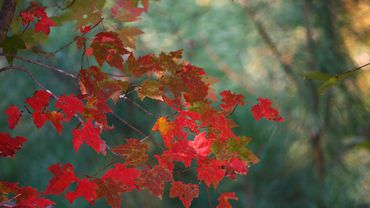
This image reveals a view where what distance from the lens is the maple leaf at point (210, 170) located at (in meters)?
1.30

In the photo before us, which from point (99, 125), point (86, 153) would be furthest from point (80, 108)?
point (86, 153)

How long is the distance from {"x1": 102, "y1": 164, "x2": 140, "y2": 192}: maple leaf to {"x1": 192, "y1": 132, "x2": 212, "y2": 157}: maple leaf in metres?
0.16

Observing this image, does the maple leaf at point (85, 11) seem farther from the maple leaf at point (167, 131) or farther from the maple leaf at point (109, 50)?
the maple leaf at point (167, 131)

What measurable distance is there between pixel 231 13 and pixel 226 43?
0.11 metres

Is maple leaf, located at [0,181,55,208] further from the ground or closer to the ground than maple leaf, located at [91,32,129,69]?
closer to the ground

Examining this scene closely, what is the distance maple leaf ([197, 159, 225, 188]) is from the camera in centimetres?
130

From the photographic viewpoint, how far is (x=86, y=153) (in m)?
1.80

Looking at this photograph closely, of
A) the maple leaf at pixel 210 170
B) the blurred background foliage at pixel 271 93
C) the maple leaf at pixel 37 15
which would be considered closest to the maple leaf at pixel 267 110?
the maple leaf at pixel 210 170

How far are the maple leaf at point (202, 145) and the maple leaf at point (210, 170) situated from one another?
21mm

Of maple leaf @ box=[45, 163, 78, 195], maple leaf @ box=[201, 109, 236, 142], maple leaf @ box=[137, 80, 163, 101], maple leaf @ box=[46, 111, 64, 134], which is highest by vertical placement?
maple leaf @ box=[201, 109, 236, 142]

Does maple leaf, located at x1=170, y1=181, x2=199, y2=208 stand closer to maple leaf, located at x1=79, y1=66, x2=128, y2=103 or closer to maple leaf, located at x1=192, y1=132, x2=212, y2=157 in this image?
maple leaf, located at x1=192, y1=132, x2=212, y2=157

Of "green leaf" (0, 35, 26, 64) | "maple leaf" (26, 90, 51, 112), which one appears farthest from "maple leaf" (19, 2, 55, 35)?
"maple leaf" (26, 90, 51, 112)

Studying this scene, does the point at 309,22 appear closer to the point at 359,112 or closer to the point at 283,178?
the point at 359,112

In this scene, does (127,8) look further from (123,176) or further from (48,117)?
(123,176)
